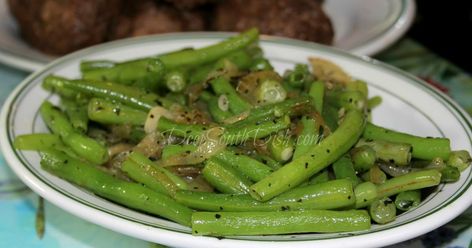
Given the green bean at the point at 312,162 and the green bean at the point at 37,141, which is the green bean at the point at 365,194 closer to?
the green bean at the point at 312,162

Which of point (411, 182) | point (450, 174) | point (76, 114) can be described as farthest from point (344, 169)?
point (76, 114)

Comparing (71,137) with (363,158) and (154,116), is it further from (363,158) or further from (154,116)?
(363,158)

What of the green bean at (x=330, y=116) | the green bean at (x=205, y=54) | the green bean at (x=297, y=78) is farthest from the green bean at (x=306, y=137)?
the green bean at (x=205, y=54)

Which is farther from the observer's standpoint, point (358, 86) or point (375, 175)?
point (358, 86)

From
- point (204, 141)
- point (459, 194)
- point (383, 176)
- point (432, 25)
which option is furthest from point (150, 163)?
point (432, 25)

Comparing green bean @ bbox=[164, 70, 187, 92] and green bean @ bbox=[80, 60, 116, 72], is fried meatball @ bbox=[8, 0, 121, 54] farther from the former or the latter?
green bean @ bbox=[164, 70, 187, 92]

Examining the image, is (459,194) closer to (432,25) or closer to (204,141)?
(204,141)
